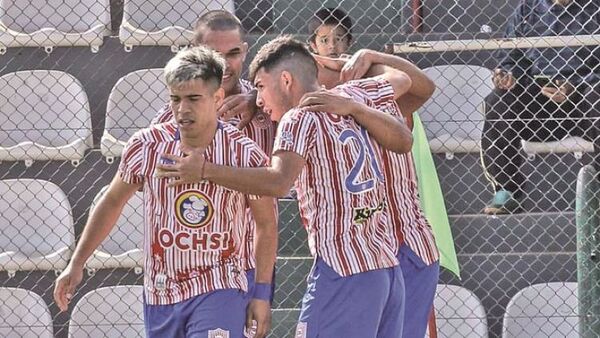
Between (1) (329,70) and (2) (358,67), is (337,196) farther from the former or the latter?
(1) (329,70)

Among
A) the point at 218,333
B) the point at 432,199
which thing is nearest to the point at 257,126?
the point at 218,333

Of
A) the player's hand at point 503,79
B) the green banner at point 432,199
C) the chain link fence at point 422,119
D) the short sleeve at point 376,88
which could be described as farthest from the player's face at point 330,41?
the short sleeve at point 376,88

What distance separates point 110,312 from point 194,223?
281 centimetres

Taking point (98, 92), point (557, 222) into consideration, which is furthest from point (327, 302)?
point (98, 92)

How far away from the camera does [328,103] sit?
14.5 feet

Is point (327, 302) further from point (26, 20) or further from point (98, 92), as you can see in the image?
point (26, 20)

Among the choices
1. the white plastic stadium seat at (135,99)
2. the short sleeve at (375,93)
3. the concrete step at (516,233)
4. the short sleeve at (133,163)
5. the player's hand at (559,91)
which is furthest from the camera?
the white plastic stadium seat at (135,99)

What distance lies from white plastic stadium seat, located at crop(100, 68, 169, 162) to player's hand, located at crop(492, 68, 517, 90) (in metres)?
1.99

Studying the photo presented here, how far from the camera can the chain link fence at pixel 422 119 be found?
7.06 meters

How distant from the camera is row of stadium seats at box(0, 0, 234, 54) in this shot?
797 cm

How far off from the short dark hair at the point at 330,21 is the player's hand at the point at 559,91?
122 cm

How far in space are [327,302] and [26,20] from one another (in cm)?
464

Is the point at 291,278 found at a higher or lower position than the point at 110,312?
higher

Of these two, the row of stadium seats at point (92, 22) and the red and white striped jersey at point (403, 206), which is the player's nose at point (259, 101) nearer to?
the red and white striped jersey at point (403, 206)
